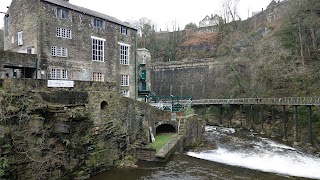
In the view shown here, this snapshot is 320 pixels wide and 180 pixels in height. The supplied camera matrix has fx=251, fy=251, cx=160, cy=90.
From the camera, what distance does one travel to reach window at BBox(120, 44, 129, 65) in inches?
1067

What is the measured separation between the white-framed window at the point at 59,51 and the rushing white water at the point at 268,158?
13615 mm

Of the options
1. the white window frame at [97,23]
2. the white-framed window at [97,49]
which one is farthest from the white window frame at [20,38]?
the white window frame at [97,23]

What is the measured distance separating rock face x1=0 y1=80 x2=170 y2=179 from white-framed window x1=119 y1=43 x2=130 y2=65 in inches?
372

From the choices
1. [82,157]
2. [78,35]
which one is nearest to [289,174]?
[82,157]

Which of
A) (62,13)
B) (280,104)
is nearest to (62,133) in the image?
(62,13)

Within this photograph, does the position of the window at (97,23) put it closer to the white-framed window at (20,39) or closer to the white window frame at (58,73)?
the white window frame at (58,73)

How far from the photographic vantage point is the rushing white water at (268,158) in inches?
639

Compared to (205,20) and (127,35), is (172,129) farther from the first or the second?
(205,20)

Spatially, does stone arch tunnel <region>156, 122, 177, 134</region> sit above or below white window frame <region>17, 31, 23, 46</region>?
below

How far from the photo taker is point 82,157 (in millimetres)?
14539

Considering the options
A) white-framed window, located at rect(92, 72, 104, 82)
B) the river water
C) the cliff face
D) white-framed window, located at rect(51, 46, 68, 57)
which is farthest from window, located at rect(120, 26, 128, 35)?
the cliff face

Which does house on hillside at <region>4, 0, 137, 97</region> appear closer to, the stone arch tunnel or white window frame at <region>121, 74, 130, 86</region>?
white window frame at <region>121, 74, 130, 86</region>

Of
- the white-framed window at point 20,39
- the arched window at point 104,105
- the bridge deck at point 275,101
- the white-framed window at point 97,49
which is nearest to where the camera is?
the arched window at point 104,105

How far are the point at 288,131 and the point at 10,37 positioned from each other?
2899cm
